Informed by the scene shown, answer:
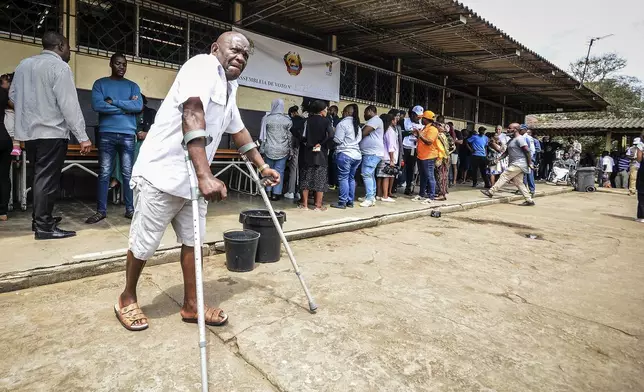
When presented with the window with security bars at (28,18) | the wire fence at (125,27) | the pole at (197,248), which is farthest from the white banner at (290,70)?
the pole at (197,248)

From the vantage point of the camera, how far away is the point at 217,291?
10.0ft

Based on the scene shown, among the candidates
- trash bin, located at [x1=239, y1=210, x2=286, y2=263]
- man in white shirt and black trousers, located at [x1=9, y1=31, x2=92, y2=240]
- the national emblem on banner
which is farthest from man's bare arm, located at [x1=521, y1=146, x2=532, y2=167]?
man in white shirt and black trousers, located at [x1=9, y1=31, x2=92, y2=240]

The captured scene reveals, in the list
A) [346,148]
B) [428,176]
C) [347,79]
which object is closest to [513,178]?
[428,176]

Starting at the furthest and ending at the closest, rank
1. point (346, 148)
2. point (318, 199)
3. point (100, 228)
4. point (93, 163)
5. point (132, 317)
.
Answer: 1. point (346, 148)
2. point (318, 199)
3. point (93, 163)
4. point (100, 228)
5. point (132, 317)

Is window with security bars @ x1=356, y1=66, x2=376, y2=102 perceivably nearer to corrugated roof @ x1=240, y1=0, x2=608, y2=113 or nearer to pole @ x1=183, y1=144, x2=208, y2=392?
corrugated roof @ x1=240, y1=0, x2=608, y2=113

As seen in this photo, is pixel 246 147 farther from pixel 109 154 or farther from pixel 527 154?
pixel 527 154

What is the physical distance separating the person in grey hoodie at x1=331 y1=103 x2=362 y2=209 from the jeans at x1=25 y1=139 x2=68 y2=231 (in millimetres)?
3817

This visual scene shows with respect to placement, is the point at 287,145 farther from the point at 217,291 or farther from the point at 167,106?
the point at 167,106

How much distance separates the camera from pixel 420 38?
28.6 ft

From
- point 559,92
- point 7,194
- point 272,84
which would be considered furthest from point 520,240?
point 559,92

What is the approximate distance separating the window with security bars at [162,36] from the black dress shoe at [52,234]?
12.6 ft

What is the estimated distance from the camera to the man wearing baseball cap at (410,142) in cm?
839

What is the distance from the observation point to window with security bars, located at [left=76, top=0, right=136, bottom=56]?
6.04 meters

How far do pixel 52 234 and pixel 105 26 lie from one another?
157 inches
